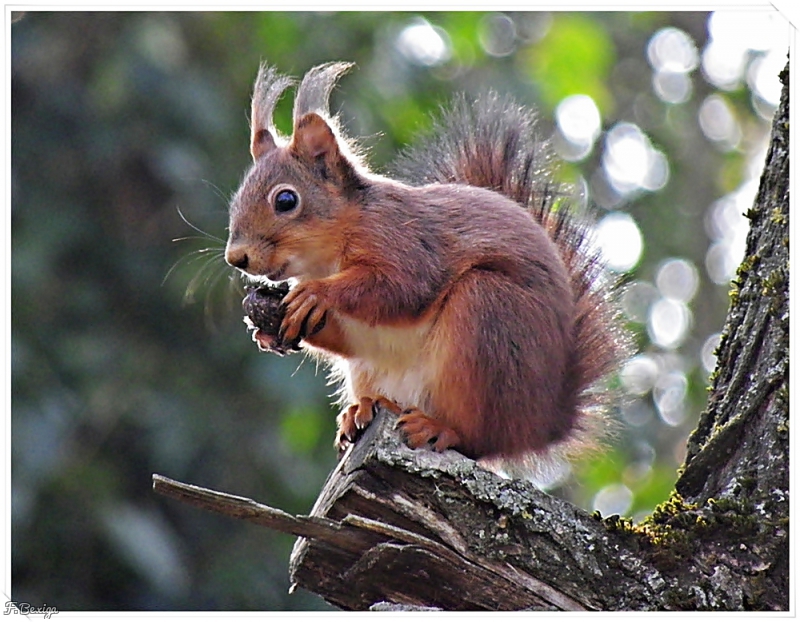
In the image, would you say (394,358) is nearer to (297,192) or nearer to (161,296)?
(297,192)

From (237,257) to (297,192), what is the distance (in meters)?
0.21

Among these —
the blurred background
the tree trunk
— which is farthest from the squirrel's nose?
the blurred background

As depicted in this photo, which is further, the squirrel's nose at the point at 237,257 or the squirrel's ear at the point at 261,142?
the squirrel's ear at the point at 261,142

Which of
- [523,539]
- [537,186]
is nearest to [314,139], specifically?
[537,186]

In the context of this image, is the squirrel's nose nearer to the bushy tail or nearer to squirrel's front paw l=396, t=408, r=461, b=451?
squirrel's front paw l=396, t=408, r=461, b=451

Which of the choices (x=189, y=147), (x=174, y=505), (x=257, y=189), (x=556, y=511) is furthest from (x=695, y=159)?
(x=556, y=511)

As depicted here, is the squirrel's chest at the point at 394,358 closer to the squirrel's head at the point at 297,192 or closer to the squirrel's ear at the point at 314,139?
the squirrel's head at the point at 297,192

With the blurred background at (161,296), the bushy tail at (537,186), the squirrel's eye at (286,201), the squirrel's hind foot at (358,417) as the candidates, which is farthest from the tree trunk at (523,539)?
the blurred background at (161,296)

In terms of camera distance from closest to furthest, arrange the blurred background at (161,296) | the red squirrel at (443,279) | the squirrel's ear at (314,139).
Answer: the red squirrel at (443,279)
the squirrel's ear at (314,139)
the blurred background at (161,296)

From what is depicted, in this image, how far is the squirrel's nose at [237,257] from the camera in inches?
74.4

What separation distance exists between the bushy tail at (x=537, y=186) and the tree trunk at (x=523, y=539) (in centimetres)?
40

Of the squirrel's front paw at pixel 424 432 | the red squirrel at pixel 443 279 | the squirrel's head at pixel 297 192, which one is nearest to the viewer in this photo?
the squirrel's front paw at pixel 424 432

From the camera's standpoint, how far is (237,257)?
74.4 inches
